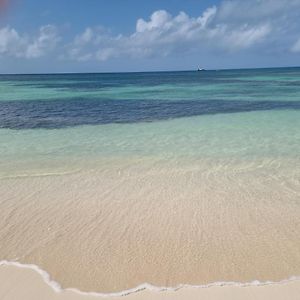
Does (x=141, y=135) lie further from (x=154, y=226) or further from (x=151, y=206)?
(x=154, y=226)

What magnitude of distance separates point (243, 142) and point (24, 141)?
251 inches

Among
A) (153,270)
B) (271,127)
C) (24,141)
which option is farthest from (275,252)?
(271,127)

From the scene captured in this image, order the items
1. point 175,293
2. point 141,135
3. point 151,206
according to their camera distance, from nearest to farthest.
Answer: point 175,293, point 151,206, point 141,135

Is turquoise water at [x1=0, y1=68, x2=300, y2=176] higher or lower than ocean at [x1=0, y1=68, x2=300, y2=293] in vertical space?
higher

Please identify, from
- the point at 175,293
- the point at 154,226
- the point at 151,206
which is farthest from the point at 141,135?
the point at 175,293

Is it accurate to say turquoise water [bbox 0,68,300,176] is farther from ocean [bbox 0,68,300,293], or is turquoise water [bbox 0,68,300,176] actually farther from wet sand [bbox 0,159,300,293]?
wet sand [bbox 0,159,300,293]

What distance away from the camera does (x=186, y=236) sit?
4.64m

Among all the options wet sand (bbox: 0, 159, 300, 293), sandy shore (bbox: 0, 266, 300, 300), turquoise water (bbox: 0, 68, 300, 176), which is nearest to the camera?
sandy shore (bbox: 0, 266, 300, 300)

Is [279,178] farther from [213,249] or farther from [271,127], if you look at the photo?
[271,127]

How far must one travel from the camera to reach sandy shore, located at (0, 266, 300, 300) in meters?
3.44

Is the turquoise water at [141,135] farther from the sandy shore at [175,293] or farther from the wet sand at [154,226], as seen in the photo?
the sandy shore at [175,293]

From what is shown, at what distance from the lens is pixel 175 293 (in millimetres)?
3523

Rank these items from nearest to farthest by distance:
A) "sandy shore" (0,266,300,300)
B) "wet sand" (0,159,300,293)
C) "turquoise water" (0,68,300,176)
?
"sandy shore" (0,266,300,300) → "wet sand" (0,159,300,293) → "turquoise water" (0,68,300,176)

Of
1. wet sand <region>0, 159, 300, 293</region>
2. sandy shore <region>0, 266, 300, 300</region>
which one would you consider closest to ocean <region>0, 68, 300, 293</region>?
wet sand <region>0, 159, 300, 293</region>
